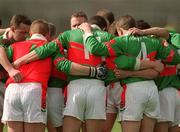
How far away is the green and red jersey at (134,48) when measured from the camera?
27.5 ft

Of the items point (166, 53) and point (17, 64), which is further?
point (166, 53)

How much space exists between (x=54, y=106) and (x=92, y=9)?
1817cm

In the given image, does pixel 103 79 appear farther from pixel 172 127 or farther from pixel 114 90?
pixel 172 127

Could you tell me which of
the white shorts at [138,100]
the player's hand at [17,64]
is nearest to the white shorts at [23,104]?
the player's hand at [17,64]

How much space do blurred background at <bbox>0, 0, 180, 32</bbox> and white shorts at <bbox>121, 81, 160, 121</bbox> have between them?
17.3 m

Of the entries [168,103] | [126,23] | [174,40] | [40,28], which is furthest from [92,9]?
[40,28]

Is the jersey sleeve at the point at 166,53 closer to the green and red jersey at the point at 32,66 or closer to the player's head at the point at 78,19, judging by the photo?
the player's head at the point at 78,19

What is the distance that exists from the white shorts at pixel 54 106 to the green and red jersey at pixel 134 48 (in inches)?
34.8

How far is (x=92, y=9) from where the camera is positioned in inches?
1058

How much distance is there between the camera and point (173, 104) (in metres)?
9.35

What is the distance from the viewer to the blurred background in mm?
26500

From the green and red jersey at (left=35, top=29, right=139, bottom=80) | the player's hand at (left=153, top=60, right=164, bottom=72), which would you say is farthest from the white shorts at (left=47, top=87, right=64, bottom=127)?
the player's hand at (left=153, top=60, right=164, bottom=72)

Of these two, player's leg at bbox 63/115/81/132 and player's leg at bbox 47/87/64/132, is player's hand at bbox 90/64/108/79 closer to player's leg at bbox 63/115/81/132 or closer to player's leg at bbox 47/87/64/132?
player's leg at bbox 63/115/81/132

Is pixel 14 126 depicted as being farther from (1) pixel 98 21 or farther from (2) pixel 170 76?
(2) pixel 170 76
